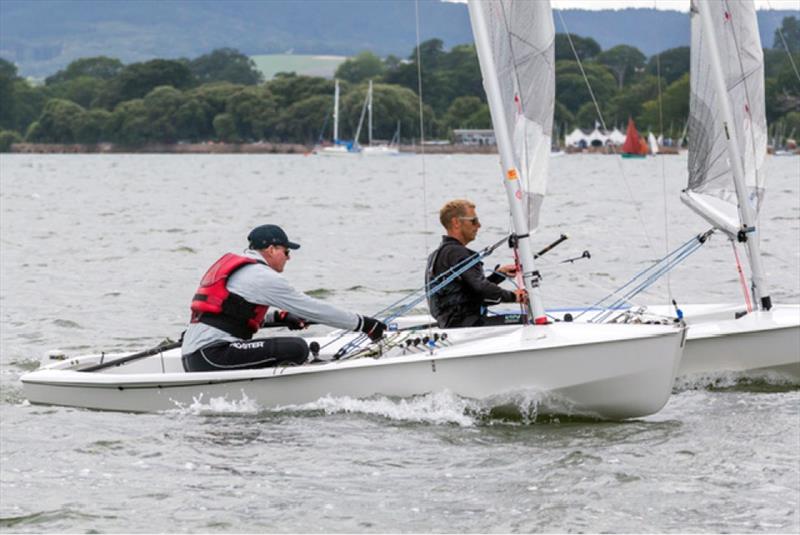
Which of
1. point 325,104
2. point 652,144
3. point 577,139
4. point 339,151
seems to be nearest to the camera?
point 652,144

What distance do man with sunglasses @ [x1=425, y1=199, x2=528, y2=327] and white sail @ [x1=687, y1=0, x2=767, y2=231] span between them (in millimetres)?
3115

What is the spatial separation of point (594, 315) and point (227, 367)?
10.1 feet

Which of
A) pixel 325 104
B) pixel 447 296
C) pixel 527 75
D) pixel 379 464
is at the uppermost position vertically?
pixel 325 104

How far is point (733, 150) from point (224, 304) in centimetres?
513

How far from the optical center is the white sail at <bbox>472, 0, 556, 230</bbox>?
459 inches

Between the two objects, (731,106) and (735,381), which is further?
(731,106)

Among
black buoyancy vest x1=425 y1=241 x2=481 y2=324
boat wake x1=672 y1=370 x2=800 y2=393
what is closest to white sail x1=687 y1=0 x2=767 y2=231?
boat wake x1=672 y1=370 x2=800 y2=393

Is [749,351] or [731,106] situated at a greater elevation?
[731,106]

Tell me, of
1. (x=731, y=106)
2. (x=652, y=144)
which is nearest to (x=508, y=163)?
(x=731, y=106)

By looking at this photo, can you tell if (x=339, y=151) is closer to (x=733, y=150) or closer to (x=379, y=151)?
(x=379, y=151)

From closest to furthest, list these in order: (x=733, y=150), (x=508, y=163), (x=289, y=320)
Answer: (x=508, y=163)
(x=289, y=320)
(x=733, y=150)

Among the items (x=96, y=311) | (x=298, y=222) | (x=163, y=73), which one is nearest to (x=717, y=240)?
(x=298, y=222)

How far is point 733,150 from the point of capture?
45.1 feet

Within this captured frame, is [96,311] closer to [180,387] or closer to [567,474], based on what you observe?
[180,387]
